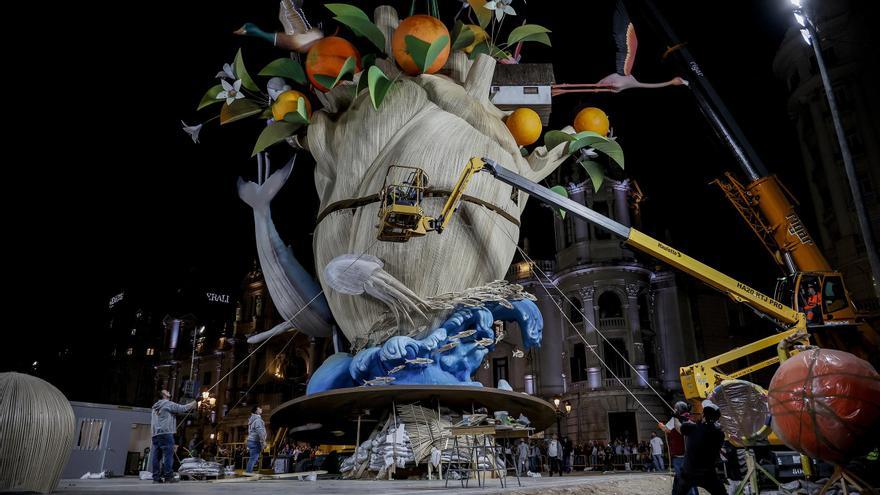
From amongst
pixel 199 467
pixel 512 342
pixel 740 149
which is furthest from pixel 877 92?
pixel 199 467

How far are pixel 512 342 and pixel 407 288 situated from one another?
2680 cm

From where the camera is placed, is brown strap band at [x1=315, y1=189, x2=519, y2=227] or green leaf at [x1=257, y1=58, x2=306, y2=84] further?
green leaf at [x1=257, y1=58, x2=306, y2=84]

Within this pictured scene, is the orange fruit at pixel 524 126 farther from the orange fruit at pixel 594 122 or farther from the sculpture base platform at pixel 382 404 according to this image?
the sculpture base platform at pixel 382 404

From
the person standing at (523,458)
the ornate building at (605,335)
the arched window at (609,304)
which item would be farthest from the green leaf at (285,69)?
the arched window at (609,304)

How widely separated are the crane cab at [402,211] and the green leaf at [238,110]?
490 centimetres

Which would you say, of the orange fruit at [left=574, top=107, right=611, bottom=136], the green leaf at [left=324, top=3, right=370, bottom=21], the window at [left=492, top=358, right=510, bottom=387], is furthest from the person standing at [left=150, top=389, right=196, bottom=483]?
the window at [left=492, top=358, right=510, bottom=387]

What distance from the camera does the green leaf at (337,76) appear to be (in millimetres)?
12250

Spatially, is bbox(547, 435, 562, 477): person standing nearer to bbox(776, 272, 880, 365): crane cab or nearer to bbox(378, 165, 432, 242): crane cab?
bbox(776, 272, 880, 365): crane cab

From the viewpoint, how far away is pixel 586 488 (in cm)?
756

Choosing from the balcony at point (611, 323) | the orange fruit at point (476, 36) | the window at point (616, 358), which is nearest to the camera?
the orange fruit at point (476, 36)

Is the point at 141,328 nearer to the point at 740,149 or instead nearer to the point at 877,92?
the point at 740,149

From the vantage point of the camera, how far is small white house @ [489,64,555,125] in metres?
14.9

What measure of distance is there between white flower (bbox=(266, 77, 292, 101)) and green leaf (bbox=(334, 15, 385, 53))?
2417 millimetres

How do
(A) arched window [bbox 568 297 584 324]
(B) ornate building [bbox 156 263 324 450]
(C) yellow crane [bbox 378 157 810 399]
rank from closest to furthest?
(C) yellow crane [bbox 378 157 810 399]
(A) arched window [bbox 568 297 584 324]
(B) ornate building [bbox 156 263 324 450]
